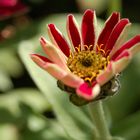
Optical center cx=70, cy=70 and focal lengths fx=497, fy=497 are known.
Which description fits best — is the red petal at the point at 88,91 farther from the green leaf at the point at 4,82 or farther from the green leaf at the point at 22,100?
the green leaf at the point at 4,82

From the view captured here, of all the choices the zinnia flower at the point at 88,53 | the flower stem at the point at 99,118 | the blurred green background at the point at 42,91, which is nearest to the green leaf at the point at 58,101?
the blurred green background at the point at 42,91

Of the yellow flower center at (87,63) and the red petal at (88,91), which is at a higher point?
the yellow flower center at (87,63)

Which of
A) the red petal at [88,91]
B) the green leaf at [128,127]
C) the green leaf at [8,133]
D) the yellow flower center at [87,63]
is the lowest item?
the green leaf at [128,127]

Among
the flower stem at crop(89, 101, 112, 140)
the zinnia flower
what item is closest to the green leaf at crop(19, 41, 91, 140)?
the flower stem at crop(89, 101, 112, 140)

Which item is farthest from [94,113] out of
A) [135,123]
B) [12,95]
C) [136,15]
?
[136,15]

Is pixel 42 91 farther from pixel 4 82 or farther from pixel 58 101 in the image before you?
pixel 4 82

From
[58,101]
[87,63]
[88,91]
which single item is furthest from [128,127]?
[88,91]

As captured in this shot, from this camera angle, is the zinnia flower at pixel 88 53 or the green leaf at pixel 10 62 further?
the green leaf at pixel 10 62

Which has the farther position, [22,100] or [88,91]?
[22,100]
